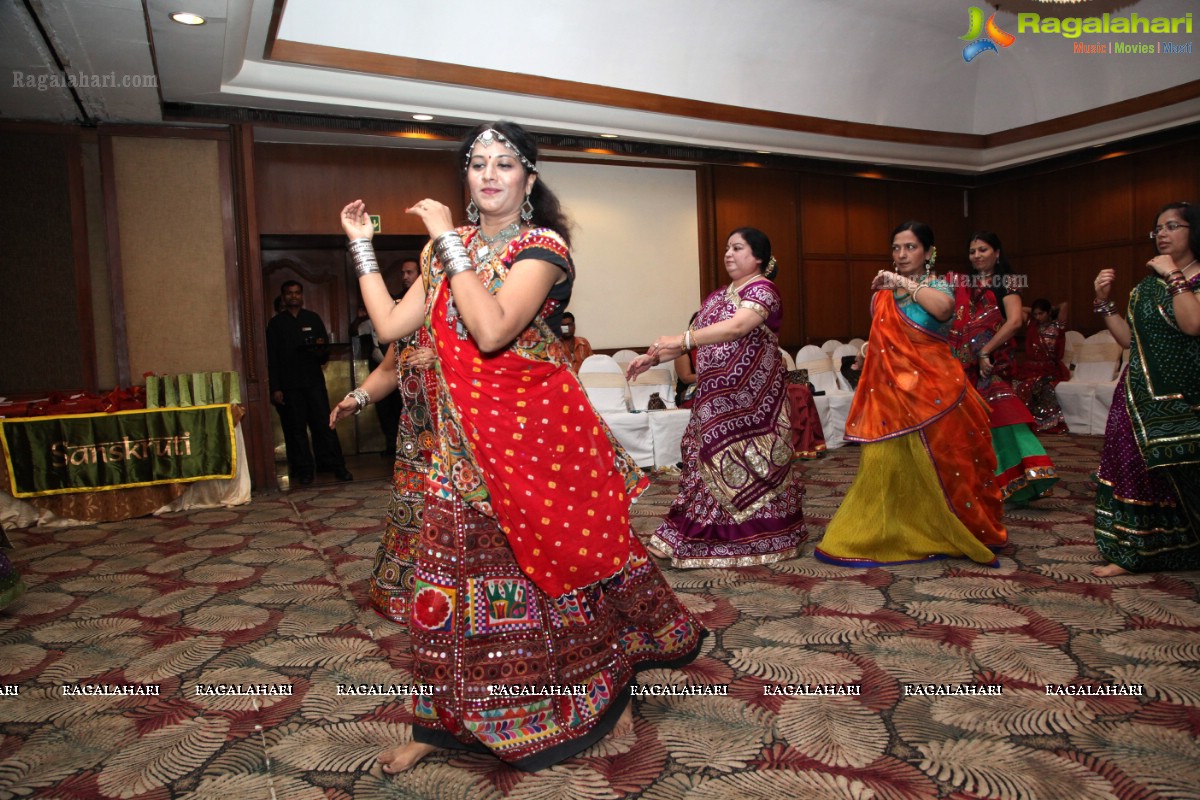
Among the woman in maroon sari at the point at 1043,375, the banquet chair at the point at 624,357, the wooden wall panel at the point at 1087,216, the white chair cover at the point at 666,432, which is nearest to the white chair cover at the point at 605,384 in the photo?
the white chair cover at the point at 666,432

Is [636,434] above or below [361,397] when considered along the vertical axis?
below

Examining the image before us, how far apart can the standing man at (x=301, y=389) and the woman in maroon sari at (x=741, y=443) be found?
143 inches

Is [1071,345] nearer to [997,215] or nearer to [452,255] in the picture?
[997,215]

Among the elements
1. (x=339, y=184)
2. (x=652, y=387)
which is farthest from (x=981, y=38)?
(x=339, y=184)

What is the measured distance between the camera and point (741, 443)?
11.0 feet

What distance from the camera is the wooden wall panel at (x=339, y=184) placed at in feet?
20.5

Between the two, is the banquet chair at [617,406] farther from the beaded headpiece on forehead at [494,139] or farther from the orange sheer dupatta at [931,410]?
the beaded headpiece on forehead at [494,139]

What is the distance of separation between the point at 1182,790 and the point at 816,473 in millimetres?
4017

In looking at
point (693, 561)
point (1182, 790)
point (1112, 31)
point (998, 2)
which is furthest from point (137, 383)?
point (1112, 31)

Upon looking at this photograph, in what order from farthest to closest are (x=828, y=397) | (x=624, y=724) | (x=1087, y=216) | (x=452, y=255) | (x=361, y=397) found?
(x=1087, y=216) < (x=828, y=397) < (x=361, y=397) < (x=624, y=724) < (x=452, y=255)

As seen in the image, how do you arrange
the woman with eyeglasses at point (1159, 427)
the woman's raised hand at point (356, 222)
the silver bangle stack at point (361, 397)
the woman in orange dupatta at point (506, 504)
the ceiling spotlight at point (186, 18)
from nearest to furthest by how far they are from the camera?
the woman in orange dupatta at point (506, 504) < the woman's raised hand at point (356, 222) < the silver bangle stack at point (361, 397) < the woman with eyeglasses at point (1159, 427) < the ceiling spotlight at point (186, 18)

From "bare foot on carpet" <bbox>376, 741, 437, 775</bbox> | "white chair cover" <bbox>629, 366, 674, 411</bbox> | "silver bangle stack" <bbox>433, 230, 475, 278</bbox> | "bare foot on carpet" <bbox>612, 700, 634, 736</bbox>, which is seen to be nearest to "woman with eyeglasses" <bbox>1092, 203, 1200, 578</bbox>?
"bare foot on carpet" <bbox>612, 700, 634, 736</bbox>

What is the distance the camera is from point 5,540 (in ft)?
12.5

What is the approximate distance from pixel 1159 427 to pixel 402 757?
2.72 meters
